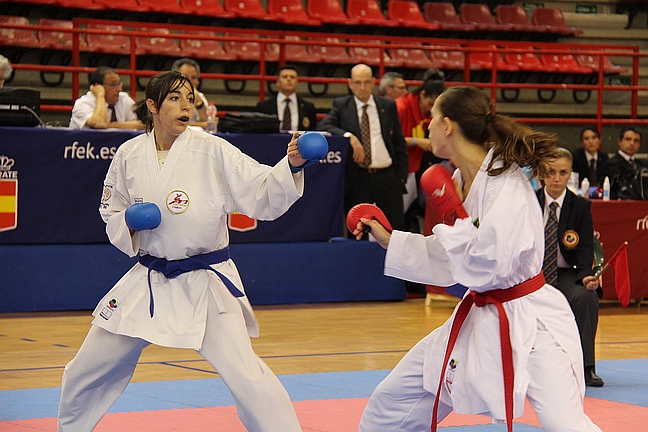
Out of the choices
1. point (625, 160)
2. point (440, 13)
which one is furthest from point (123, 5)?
point (625, 160)

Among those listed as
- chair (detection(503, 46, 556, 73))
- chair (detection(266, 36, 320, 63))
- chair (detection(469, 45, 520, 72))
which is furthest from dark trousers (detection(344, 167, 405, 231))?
chair (detection(503, 46, 556, 73))

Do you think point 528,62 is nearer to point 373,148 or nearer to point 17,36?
point 373,148

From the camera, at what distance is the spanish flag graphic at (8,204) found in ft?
24.9

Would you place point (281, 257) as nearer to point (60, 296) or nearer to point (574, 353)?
point (60, 296)

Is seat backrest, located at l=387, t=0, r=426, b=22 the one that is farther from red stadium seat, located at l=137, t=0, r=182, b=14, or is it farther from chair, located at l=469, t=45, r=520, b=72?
red stadium seat, located at l=137, t=0, r=182, b=14

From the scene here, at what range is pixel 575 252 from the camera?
229 inches

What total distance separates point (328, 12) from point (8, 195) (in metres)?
8.10

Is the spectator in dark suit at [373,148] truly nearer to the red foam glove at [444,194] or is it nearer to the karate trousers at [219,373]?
the karate trousers at [219,373]

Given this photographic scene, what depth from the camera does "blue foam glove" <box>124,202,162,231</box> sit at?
3496 millimetres

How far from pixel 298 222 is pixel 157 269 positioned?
492 cm

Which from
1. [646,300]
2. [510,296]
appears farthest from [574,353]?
[646,300]

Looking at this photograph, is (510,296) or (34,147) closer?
(510,296)

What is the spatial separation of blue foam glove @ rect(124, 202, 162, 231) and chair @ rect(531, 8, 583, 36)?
13407 mm

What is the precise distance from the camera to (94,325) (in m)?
3.63
